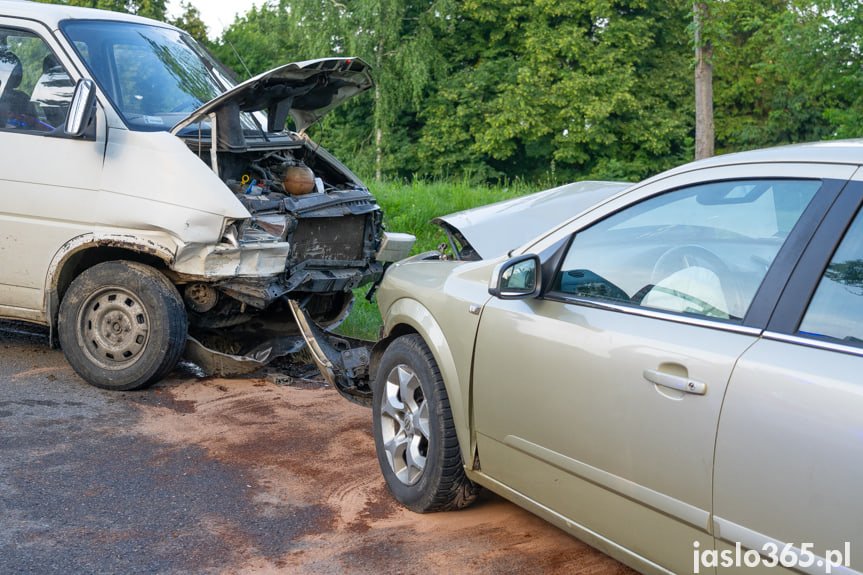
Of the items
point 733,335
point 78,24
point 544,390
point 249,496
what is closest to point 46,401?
point 249,496

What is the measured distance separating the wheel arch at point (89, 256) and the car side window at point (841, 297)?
4.42m

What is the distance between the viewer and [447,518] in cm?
413

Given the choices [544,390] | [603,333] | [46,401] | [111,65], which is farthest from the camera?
[111,65]

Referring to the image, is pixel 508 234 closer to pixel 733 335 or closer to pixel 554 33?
pixel 733 335

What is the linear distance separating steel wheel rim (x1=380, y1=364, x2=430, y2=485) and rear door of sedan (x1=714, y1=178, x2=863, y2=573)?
71.7 inches

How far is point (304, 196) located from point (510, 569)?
3727mm

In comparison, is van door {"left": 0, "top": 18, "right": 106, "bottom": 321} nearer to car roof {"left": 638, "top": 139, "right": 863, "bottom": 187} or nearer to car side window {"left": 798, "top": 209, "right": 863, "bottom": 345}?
car roof {"left": 638, "top": 139, "right": 863, "bottom": 187}

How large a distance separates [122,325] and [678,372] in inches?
178

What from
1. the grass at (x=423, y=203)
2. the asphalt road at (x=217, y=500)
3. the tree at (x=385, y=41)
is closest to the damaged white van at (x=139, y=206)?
the asphalt road at (x=217, y=500)

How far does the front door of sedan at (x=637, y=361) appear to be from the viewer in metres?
2.65

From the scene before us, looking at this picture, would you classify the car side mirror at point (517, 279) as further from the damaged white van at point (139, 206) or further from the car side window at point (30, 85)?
the car side window at point (30, 85)

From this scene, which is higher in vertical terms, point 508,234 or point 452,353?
point 508,234

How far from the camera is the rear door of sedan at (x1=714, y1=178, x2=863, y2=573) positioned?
2203mm

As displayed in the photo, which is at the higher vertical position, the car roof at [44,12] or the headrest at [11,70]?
the car roof at [44,12]
